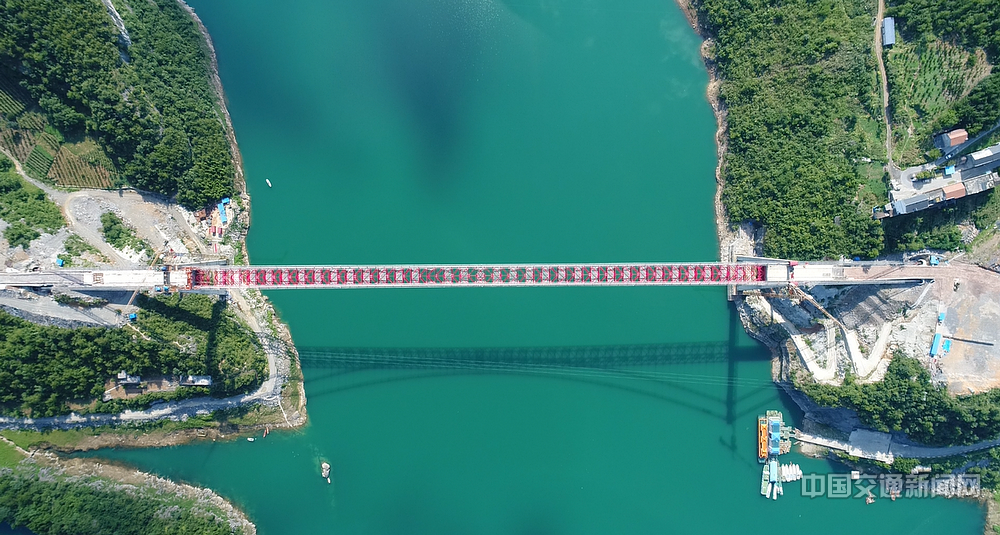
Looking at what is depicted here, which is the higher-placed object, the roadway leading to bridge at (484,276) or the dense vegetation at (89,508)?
the roadway leading to bridge at (484,276)

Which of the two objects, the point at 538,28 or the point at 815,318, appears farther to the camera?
the point at 538,28

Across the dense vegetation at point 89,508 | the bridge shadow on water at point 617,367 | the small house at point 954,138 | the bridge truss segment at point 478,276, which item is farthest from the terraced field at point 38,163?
the small house at point 954,138

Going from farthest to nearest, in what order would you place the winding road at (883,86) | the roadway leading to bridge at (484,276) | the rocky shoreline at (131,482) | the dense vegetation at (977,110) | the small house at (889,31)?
1. the rocky shoreline at (131,482)
2. the winding road at (883,86)
3. the small house at (889,31)
4. the roadway leading to bridge at (484,276)
5. the dense vegetation at (977,110)

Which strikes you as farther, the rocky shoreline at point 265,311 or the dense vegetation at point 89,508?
the rocky shoreline at point 265,311

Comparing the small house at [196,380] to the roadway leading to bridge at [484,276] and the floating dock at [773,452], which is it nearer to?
the roadway leading to bridge at [484,276]

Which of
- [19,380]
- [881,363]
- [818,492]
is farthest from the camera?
[818,492]

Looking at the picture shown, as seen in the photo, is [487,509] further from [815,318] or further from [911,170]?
[911,170]

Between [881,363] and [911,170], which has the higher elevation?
[911,170]

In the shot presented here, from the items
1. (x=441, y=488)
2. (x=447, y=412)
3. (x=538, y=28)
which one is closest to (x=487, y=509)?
(x=441, y=488)

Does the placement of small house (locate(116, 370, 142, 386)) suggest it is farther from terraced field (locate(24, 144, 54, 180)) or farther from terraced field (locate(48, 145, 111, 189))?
terraced field (locate(24, 144, 54, 180))
